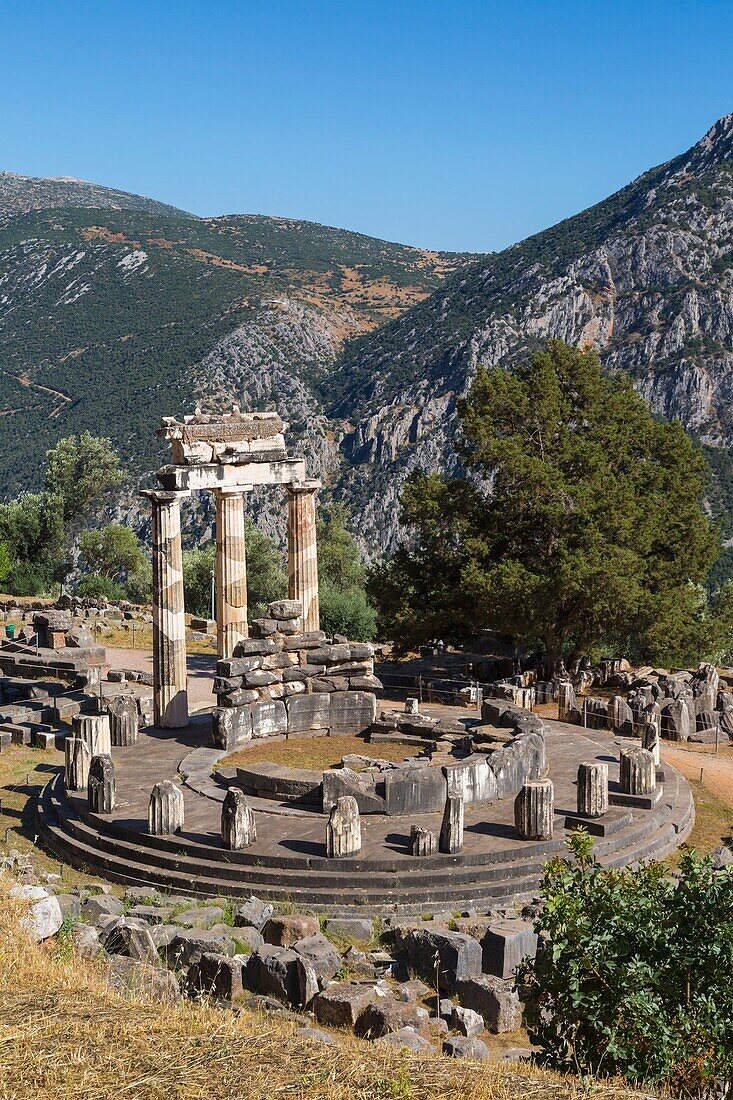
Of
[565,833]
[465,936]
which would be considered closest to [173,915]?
[465,936]

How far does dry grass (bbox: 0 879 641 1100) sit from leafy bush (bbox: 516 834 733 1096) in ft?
1.82

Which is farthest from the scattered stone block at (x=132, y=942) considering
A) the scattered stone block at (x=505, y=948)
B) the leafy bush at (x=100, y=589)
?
the leafy bush at (x=100, y=589)

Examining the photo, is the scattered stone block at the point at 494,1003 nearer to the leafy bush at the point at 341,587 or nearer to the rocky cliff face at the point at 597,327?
the leafy bush at the point at 341,587

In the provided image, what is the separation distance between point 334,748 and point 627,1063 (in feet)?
49.5

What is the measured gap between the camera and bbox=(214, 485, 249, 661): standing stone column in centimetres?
2931

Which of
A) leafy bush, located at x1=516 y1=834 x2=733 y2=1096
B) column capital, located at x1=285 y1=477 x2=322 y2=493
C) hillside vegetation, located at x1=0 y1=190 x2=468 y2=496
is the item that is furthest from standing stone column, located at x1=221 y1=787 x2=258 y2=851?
hillside vegetation, located at x1=0 y1=190 x2=468 y2=496

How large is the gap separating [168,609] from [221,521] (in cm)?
300

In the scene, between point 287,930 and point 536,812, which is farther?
point 536,812

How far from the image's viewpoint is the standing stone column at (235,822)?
1923cm

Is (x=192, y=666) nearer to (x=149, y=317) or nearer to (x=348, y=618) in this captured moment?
(x=348, y=618)

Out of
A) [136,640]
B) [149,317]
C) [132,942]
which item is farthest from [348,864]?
[149,317]

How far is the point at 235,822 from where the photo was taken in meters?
19.2

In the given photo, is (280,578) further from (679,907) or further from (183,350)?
(183,350)

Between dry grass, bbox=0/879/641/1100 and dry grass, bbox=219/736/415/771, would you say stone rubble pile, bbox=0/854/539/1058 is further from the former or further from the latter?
dry grass, bbox=219/736/415/771
